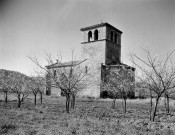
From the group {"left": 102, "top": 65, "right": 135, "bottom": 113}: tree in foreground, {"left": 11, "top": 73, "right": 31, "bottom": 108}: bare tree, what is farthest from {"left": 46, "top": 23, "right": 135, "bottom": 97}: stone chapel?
{"left": 11, "top": 73, "right": 31, "bottom": 108}: bare tree

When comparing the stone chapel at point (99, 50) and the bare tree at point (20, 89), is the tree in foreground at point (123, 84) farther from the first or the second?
the stone chapel at point (99, 50)

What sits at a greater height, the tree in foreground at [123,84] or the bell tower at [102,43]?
the bell tower at [102,43]

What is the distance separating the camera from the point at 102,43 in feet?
107

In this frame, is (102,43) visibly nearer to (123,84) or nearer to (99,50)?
(99,50)

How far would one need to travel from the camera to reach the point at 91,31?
34250 millimetres

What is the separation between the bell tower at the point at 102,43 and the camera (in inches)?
1278

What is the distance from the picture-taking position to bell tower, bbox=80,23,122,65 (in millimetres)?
32469

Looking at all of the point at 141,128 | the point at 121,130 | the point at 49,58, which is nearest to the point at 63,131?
the point at 121,130

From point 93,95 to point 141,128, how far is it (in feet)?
81.3

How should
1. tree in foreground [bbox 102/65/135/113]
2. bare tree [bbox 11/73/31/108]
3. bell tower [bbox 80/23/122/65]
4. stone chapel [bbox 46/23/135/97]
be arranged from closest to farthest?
1. tree in foreground [bbox 102/65/135/113]
2. bare tree [bbox 11/73/31/108]
3. stone chapel [bbox 46/23/135/97]
4. bell tower [bbox 80/23/122/65]

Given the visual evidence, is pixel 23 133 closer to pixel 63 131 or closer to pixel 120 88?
pixel 63 131

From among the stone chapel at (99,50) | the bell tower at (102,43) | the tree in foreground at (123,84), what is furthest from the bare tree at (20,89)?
the bell tower at (102,43)

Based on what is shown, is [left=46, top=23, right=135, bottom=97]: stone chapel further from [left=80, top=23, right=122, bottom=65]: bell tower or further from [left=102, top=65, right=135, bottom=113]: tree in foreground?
[left=102, top=65, right=135, bottom=113]: tree in foreground

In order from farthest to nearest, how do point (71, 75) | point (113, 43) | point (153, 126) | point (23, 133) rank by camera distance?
point (113, 43), point (71, 75), point (153, 126), point (23, 133)
